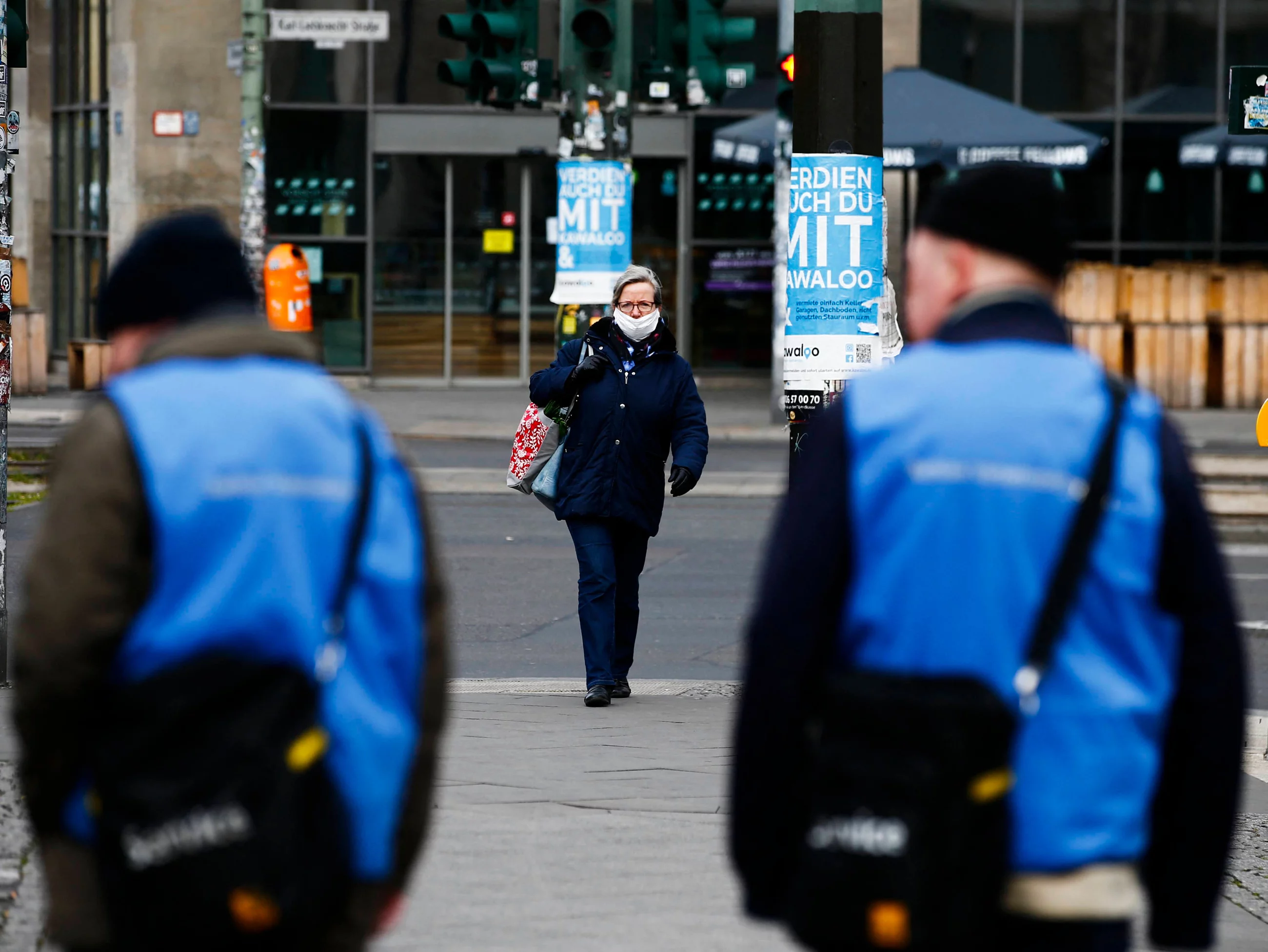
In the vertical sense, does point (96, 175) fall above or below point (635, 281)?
above

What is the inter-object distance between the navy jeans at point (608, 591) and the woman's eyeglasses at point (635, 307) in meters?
0.83

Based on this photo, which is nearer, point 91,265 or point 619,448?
point 619,448

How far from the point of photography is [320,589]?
8.40 ft

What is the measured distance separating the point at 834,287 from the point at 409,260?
17.7m

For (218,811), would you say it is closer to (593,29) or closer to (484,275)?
(593,29)

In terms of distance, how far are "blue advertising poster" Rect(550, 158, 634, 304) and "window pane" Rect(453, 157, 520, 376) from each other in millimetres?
10152

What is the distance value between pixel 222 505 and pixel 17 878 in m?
2.96

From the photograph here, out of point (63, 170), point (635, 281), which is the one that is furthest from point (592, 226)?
point (63, 170)

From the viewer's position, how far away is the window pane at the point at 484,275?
24.5 meters

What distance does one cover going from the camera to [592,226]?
567 inches

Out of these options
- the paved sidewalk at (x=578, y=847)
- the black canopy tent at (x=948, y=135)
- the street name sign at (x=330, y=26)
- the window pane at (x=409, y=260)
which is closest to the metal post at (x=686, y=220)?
the black canopy tent at (x=948, y=135)

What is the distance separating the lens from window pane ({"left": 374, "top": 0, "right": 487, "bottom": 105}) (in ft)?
79.2

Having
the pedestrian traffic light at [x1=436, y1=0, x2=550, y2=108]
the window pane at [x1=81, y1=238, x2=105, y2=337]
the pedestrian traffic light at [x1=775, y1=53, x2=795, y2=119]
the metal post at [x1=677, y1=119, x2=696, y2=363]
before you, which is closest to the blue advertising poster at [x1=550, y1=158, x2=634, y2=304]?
the pedestrian traffic light at [x1=436, y1=0, x2=550, y2=108]

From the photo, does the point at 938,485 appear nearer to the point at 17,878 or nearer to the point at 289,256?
the point at 17,878
